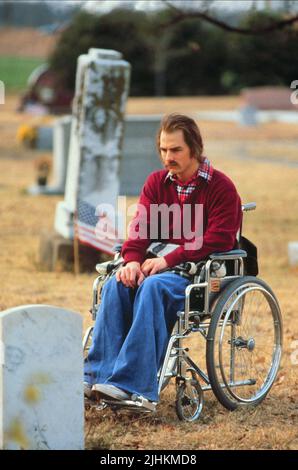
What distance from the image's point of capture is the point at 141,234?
16.5 ft

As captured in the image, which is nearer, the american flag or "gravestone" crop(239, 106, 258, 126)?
the american flag

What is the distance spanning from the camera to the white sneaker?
464 cm

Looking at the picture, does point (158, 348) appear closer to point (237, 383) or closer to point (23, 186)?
point (237, 383)

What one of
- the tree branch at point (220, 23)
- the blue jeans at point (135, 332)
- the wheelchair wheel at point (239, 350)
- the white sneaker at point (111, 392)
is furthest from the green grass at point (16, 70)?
the white sneaker at point (111, 392)

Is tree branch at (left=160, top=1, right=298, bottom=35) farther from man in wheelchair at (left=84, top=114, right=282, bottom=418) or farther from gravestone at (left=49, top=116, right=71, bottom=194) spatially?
man in wheelchair at (left=84, top=114, right=282, bottom=418)

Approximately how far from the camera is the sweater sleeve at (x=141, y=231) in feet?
16.5

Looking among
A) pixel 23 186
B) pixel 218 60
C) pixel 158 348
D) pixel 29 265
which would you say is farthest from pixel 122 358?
pixel 218 60

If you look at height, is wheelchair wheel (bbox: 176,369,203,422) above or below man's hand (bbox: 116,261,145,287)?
below

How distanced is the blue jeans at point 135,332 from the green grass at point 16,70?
44005 mm

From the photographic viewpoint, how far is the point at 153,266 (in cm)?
491

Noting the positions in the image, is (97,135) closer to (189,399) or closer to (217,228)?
(217,228)

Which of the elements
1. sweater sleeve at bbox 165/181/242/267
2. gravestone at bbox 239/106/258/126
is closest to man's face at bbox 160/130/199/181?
sweater sleeve at bbox 165/181/242/267

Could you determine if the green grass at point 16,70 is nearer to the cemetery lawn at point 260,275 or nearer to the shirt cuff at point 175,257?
the cemetery lawn at point 260,275

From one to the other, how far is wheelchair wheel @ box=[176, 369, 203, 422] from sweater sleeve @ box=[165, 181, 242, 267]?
54 cm
